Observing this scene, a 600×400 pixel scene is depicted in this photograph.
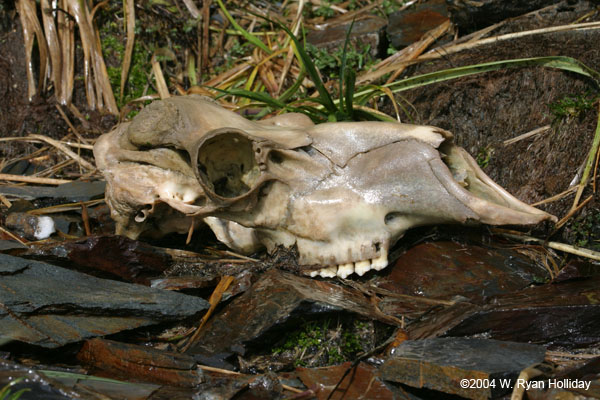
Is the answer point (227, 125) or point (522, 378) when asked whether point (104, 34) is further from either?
point (522, 378)

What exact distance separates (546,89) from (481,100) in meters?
0.38

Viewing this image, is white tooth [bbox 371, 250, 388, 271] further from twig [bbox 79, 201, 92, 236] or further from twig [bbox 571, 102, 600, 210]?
twig [bbox 79, 201, 92, 236]

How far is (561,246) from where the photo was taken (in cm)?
301

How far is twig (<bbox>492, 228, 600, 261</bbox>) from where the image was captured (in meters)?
2.93

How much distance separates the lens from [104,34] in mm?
5523

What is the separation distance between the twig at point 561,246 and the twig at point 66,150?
3.14 m

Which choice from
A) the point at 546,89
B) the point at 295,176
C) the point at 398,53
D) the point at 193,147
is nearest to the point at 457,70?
the point at 546,89

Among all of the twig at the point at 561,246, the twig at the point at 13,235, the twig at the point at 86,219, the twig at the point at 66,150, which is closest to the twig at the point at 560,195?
the twig at the point at 561,246

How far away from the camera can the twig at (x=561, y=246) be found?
9.61ft

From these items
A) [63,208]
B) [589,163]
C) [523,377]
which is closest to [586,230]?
[589,163]

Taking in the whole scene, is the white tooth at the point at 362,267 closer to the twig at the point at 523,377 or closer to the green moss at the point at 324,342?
the green moss at the point at 324,342

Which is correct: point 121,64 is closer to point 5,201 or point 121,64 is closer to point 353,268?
point 5,201

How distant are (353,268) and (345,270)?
1.7 inches

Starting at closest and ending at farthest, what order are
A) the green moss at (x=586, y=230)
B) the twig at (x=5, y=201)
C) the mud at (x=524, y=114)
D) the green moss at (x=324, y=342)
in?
the green moss at (x=324, y=342)
the green moss at (x=586, y=230)
the mud at (x=524, y=114)
the twig at (x=5, y=201)
